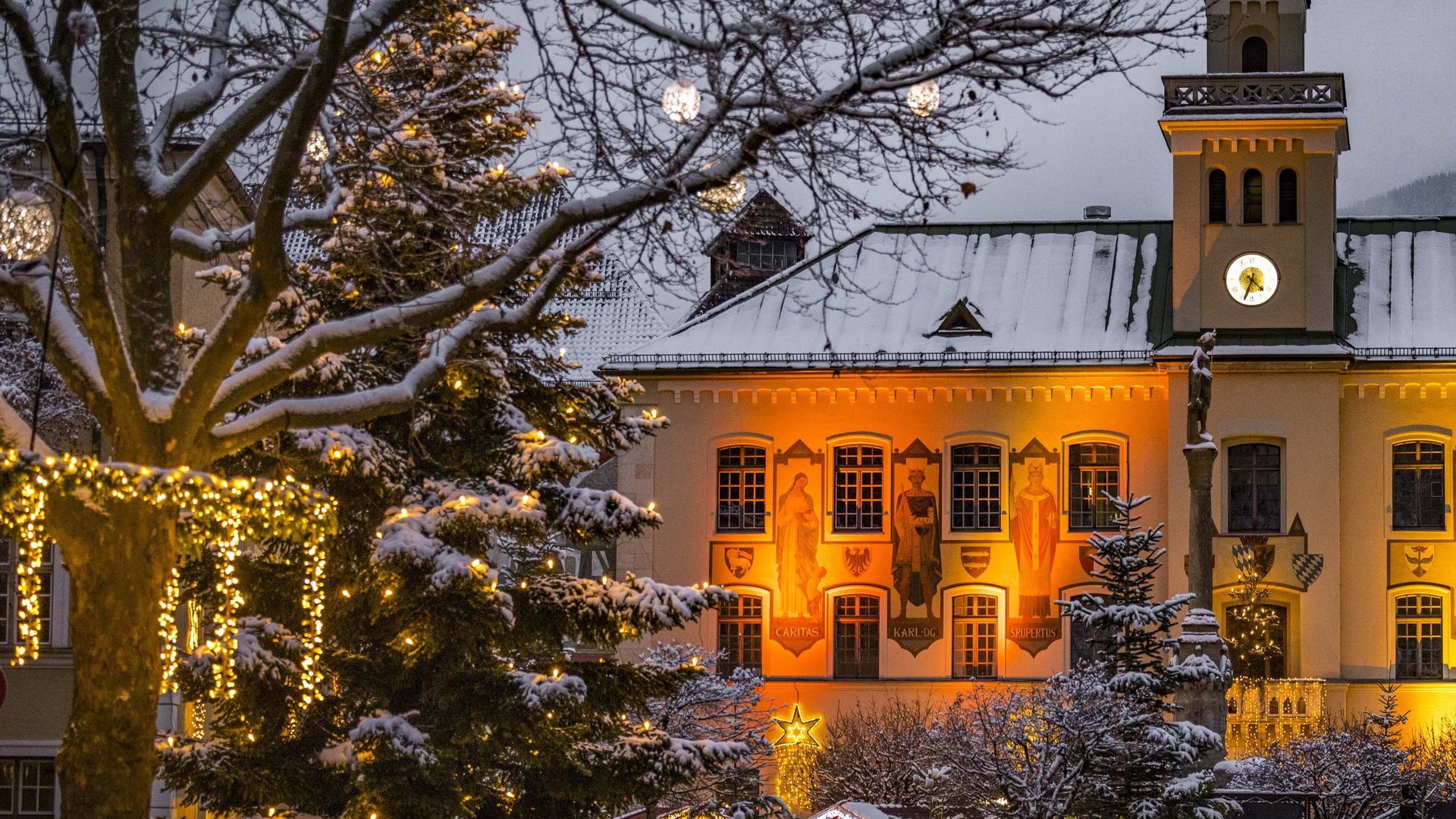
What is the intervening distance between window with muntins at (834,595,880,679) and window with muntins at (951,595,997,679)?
1439 millimetres

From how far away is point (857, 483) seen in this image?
37.5 m

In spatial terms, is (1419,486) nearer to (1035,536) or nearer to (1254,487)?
(1254,487)

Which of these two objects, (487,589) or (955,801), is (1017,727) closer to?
(955,801)

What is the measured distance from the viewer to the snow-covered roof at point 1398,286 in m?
36.5

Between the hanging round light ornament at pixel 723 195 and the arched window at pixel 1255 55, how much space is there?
29.3 metres

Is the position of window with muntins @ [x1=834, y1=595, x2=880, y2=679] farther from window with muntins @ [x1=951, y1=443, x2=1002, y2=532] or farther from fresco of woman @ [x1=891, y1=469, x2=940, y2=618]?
window with muntins @ [x1=951, y1=443, x2=1002, y2=532]

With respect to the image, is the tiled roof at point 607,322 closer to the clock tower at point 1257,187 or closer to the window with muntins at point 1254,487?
the clock tower at point 1257,187

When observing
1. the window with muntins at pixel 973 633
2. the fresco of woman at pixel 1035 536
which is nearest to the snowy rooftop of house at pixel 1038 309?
the fresco of woman at pixel 1035 536

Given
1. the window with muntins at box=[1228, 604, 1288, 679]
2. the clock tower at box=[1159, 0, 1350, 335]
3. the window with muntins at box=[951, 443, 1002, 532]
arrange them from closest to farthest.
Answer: the window with muntins at box=[1228, 604, 1288, 679] < the clock tower at box=[1159, 0, 1350, 335] < the window with muntins at box=[951, 443, 1002, 532]

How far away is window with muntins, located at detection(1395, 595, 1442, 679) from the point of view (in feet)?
117

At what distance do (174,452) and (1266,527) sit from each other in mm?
29599

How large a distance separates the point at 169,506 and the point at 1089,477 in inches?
1154

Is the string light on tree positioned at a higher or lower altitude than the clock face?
lower

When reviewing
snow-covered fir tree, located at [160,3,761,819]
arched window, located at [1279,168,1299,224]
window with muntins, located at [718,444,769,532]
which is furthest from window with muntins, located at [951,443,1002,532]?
snow-covered fir tree, located at [160,3,761,819]
